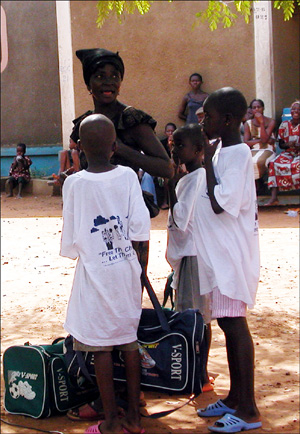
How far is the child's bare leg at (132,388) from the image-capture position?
3.21 meters

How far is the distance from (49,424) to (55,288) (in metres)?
3.11

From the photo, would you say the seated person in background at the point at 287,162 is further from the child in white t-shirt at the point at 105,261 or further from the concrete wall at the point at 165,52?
the child in white t-shirt at the point at 105,261

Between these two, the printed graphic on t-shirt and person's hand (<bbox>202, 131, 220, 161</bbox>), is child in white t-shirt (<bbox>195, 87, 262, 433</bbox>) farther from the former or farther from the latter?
the printed graphic on t-shirt

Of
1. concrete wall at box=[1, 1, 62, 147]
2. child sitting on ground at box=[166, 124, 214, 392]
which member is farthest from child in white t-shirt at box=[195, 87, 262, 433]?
concrete wall at box=[1, 1, 62, 147]

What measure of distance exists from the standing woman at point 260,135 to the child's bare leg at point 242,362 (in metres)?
8.11

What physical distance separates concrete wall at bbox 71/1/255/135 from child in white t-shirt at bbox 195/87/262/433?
961 centimetres

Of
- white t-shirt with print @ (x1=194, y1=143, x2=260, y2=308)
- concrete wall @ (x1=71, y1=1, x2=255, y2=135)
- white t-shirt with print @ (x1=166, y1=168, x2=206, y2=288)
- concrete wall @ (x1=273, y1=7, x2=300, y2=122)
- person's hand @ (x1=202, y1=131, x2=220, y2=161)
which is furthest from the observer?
concrete wall @ (x1=71, y1=1, x2=255, y2=135)

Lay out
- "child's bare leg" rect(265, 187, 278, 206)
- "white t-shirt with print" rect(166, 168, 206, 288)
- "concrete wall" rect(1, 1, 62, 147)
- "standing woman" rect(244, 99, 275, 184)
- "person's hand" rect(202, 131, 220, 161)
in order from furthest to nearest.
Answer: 1. "concrete wall" rect(1, 1, 62, 147)
2. "standing woman" rect(244, 99, 275, 184)
3. "child's bare leg" rect(265, 187, 278, 206)
4. "white t-shirt with print" rect(166, 168, 206, 288)
5. "person's hand" rect(202, 131, 220, 161)

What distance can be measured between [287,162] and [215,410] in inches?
310

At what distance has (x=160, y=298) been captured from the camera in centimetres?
601

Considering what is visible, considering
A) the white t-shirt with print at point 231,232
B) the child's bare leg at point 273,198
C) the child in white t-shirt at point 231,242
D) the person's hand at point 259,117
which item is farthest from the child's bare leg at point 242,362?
the person's hand at point 259,117

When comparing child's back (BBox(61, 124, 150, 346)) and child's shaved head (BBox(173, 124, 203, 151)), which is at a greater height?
child's shaved head (BBox(173, 124, 203, 151))

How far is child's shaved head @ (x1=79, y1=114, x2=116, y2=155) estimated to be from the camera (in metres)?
3.20

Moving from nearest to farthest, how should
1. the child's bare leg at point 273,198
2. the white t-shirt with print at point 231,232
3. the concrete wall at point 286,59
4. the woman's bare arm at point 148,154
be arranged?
1. the white t-shirt with print at point 231,232
2. the woman's bare arm at point 148,154
3. the child's bare leg at point 273,198
4. the concrete wall at point 286,59
